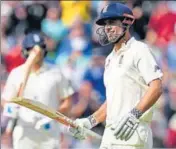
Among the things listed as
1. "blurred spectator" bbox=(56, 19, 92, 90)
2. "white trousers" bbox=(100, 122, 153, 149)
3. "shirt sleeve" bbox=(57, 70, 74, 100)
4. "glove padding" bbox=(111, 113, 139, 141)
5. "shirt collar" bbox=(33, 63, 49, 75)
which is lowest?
"blurred spectator" bbox=(56, 19, 92, 90)

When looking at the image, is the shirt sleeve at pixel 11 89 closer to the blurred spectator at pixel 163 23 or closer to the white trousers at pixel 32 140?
the white trousers at pixel 32 140

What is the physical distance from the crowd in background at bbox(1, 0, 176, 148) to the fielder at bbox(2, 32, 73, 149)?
1907 mm

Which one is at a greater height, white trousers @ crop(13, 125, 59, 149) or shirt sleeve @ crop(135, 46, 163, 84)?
shirt sleeve @ crop(135, 46, 163, 84)

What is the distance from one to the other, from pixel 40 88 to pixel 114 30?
252 cm

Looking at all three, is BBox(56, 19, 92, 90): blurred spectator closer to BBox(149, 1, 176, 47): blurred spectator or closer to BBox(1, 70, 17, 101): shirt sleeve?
BBox(149, 1, 176, 47): blurred spectator

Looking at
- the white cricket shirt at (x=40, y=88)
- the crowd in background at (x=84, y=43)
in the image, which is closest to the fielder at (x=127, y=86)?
the white cricket shirt at (x=40, y=88)

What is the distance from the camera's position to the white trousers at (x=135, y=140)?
5973 millimetres

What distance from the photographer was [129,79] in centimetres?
600

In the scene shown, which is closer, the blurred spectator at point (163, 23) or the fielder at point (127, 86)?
the fielder at point (127, 86)

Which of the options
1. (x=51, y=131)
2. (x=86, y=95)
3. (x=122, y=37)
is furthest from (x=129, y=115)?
(x=86, y=95)

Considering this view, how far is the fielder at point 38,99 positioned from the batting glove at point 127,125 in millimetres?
2855

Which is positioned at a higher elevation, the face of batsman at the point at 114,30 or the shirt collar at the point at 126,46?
the face of batsman at the point at 114,30

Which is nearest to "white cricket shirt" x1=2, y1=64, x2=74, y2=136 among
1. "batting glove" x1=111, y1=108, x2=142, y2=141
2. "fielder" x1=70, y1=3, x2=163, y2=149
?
"fielder" x1=70, y1=3, x2=163, y2=149

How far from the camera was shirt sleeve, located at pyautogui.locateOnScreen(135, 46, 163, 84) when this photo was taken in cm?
591
